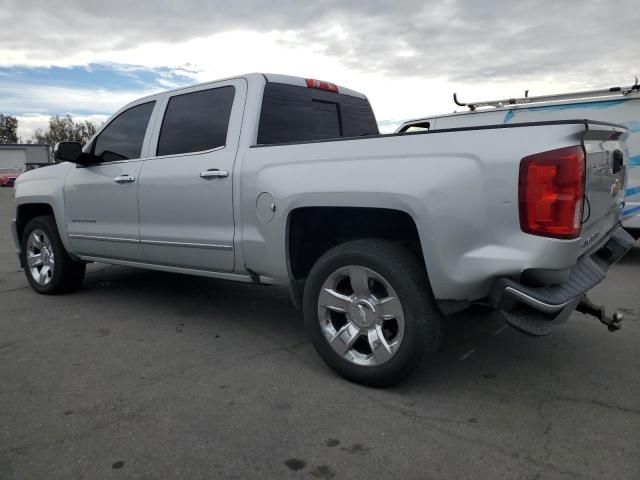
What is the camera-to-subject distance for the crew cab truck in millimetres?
2621

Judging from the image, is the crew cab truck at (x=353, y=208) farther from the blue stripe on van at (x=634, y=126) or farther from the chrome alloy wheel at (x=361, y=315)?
the blue stripe on van at (x=634, y=126)

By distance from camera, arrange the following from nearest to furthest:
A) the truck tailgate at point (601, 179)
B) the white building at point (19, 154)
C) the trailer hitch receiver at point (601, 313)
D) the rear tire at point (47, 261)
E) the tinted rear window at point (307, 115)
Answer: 1. the truck tailgate at point (601, 179)
2. the trailer hitch receiver at point (601, 313)
3. the tinted rear window at point (307, 115)
4. the rear tire at point (47, 261)
5. the white building at point (19, 154)

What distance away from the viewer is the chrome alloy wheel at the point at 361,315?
309cm

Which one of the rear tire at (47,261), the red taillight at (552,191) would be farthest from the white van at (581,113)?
the rear tire at (47,261)

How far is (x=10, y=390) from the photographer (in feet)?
10.8

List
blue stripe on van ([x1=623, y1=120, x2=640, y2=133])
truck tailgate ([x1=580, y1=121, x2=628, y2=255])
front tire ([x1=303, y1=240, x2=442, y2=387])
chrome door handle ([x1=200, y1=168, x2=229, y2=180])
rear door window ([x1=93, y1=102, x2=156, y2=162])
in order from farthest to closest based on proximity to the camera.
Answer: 1. blue stripe on van ([x1=623, y1=120, x2=640, y2=133])
2. rear door window ([x1=93, y1=102, x2=156, y2=162])
3. chrome door handle ([x1=200, y1=168, x2=229, y2=180])
4. front tire ([x1=303, y1=240, x2=442, y2=387])
5. truck tailgate ([x1=580, y1=121, x2=628, y2=255])

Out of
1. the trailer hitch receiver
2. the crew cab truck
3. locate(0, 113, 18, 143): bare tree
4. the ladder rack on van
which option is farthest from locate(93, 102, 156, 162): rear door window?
locate(0, 113, 18, 143): bare tree

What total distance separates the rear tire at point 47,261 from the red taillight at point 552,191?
15.3 ft

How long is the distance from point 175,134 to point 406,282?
8.19 ft

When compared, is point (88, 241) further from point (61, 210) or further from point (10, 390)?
point (10, 390)

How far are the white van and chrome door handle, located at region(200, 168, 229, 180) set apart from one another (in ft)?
10.3

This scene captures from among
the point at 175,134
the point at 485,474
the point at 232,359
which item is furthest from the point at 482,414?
the point at 175,134

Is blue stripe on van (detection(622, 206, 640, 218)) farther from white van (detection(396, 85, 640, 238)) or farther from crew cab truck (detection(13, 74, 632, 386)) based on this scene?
crew cab truck (detection(13, 74, 632, 386))

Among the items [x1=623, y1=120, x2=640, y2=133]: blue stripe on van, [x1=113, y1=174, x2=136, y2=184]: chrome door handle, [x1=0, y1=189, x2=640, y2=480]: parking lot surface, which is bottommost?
[x1=0, y1=189, x2=640, y2=480]: parking lot surface
